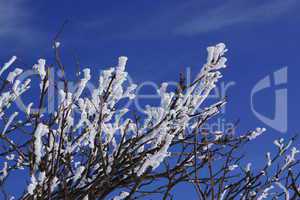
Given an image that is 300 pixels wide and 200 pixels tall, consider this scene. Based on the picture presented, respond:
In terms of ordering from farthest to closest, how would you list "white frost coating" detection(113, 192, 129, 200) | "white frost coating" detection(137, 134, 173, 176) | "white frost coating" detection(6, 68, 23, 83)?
"white frost coating" detection(6, 68, 23, 83), "white frost coating" detection(113, 192, 129, 200), "white frost coating" detection(137, 134, 173, 176)

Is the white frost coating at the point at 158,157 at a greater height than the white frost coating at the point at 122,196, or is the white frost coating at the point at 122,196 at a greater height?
the white frost coating at the point at 158,157

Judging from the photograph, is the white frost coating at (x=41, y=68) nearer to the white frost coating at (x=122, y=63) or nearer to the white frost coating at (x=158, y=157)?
the white frost coating at (x=122, y=63)

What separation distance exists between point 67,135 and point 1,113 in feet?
2.48

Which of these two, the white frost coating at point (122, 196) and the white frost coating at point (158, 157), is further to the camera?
the white frost coating at point (122, 196)

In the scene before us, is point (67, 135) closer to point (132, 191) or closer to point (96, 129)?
point (96, 129)

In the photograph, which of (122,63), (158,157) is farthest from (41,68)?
(158,157)

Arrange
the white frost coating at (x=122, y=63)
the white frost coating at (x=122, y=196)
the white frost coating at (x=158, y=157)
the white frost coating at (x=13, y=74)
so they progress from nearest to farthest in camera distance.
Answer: the white frost coating at (x=158, y=157), the white frost coating at (x=122, y=196), the white frost coating at (x=122, y=63), the white frost coating at (x=13, y=74)

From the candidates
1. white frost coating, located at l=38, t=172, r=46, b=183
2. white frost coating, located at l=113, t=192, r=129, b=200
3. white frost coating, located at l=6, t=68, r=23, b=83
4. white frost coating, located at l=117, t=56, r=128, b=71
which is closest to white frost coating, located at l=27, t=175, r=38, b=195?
white frost coating, located at l=38, t=172, r=46, b=183

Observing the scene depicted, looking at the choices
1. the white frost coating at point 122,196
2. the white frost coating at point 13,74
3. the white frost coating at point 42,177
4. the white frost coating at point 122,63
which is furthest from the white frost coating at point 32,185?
the white frost coating at point 13,74

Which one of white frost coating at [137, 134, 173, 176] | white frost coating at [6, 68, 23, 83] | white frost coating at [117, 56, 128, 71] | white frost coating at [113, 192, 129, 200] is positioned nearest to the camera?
white frost coating at [137, 134, 173, 176]

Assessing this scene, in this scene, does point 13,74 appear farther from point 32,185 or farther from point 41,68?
point 32,185

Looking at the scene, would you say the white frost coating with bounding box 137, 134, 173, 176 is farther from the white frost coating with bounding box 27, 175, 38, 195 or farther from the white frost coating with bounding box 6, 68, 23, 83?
the white frost coating with bounding box 6, 68, 23, 83

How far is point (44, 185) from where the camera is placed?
2.96 metres

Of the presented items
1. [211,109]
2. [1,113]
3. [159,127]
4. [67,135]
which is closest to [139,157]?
[159,127]
